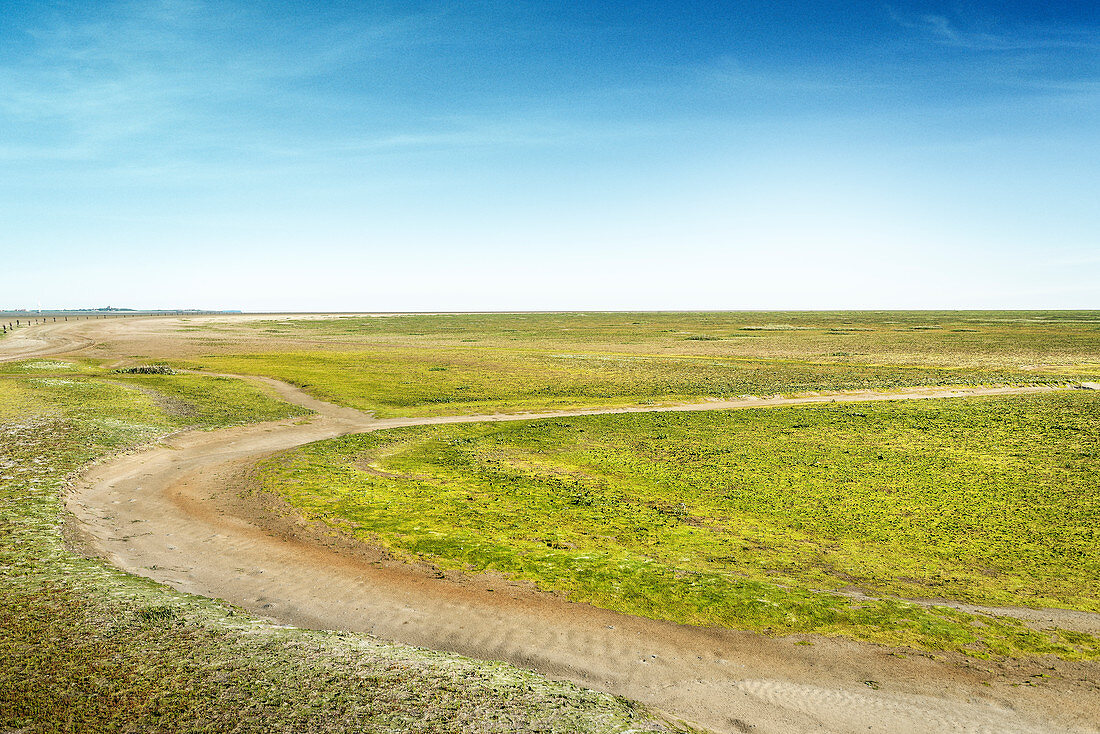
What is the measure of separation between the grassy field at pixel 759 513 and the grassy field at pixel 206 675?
15.3 ft

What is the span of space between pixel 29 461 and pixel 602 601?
23.7m

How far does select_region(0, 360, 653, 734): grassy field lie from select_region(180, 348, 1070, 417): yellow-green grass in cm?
2583

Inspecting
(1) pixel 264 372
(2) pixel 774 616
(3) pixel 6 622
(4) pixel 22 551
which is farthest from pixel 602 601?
(1) pixel 264 372

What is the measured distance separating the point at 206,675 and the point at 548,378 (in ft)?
150

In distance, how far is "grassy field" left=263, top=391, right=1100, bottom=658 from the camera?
13719 mm

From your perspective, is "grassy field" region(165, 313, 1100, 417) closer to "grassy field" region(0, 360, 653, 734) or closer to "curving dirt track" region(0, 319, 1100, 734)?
"curving dirt track" region(0, 319, 1100, 734)

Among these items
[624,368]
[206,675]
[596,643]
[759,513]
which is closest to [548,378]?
[624,368]

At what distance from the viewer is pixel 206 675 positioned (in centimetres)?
959

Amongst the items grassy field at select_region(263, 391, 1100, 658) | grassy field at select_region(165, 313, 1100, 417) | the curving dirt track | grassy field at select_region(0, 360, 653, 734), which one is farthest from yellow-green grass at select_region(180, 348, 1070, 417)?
grassy field at select_region(0, 360, 653, 734)

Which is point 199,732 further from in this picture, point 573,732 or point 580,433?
point 580,433

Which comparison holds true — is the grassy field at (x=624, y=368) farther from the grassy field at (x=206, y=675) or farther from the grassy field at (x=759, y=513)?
the grassy field at (x=206, y=675)

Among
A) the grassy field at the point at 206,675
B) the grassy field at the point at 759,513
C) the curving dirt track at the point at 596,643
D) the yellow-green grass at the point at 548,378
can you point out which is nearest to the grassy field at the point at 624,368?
the yellow-green grass at the point at 548,378

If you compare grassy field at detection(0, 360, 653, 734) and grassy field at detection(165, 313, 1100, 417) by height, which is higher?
grassy field at detection(165, 313, 1100, 417)

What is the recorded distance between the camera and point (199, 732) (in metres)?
8.23
